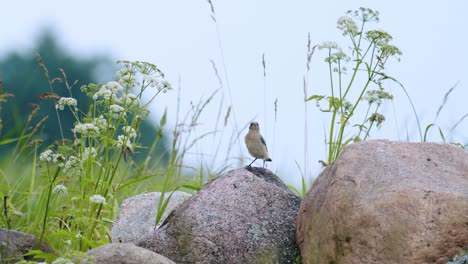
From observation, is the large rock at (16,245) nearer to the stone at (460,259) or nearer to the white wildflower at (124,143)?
the white wildflower at (124,143)

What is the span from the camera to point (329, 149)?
21.1 ft

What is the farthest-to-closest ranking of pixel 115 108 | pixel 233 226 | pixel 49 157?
pixel 233 226, pixel 115 108, pixel 49 157

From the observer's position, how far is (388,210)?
15.8ft

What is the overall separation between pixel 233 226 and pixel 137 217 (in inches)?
63.1

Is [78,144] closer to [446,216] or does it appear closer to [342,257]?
[342,257]

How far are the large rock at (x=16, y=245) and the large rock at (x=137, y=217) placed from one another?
3.31 feet

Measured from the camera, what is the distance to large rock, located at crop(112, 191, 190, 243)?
6775mm

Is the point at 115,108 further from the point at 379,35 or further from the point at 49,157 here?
the point at 379,35

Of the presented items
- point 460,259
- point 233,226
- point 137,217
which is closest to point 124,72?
point 233,226

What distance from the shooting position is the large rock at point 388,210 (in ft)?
15.6

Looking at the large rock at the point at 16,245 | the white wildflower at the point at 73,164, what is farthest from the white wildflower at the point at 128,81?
the large rock at the point at 16,245

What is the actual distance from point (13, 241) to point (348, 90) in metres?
2.77

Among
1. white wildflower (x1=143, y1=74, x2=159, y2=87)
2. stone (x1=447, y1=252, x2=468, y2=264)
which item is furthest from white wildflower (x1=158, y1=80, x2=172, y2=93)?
stone (x1=447, y1=252, x2=468, y2=264)

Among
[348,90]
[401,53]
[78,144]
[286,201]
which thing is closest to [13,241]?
[78,144]
